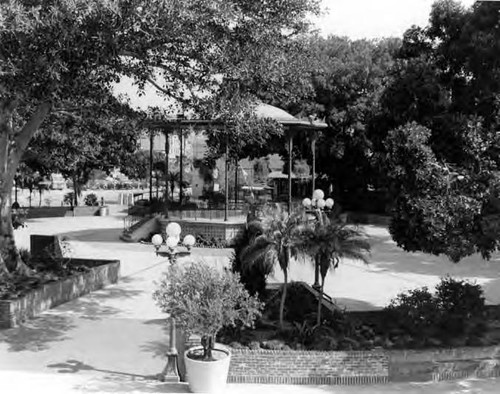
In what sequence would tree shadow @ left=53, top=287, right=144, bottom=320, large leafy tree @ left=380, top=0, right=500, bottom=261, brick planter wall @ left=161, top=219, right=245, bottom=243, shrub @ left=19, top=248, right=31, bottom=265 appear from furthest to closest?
brick planter wall @ left=161, top=219, right=245, bottom=243
shrub @ left=19, top=248, right=31, bottom=265
tree shadow @ left=53, top=287, right=144, bottom=320
large leafy tree @ left=380, top=0, right=500, bottom=261

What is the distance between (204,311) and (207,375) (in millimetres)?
1012

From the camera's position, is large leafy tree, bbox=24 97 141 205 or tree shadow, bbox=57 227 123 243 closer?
large leafy tree, bbox=24 97 141 205

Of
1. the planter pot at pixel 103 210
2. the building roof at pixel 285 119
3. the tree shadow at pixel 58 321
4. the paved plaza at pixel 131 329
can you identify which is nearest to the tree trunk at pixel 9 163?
the tree shadow at pixel 58 321

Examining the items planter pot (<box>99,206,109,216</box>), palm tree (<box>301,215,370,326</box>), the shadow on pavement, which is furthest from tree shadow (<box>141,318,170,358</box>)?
planter pot (<box>99,206,109,216</box>)

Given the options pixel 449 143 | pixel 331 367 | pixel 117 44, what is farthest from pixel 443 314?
pixel 117 44

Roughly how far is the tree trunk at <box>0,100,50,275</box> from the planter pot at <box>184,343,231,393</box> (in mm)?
7534

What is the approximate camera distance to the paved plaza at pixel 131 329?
10148 mm

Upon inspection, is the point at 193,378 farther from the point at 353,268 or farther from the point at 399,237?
the point at 353,268

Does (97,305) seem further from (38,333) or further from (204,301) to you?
(204,301)

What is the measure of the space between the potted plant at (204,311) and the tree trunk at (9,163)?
636 centimetres

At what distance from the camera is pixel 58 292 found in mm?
15328

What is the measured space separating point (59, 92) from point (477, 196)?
873 centimetres

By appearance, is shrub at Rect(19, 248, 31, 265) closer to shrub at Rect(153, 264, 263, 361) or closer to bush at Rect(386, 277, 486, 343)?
shrub at Rect(153, 264, 263, 361)

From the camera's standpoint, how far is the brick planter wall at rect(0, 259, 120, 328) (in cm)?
1326
